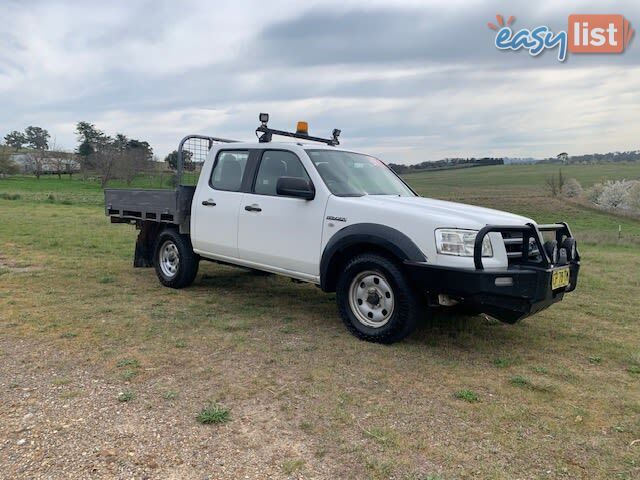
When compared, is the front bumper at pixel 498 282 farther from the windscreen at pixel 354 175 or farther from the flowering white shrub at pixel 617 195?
the flowering white shrub at pixel 617 195

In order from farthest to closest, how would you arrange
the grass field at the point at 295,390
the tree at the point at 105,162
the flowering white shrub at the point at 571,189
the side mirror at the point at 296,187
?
1. the tree at the point at 105,162
2. the flowering white shrub at the point at 571,189
3. the side mirror at the point at 296,187
4. the grass field at the point at 295,390

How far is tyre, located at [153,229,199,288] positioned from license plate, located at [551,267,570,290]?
4475 millimetres

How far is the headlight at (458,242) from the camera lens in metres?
4.19

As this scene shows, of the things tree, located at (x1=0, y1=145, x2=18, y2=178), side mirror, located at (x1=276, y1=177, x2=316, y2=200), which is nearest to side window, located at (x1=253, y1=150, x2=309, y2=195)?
side mirror, located at (x1=276, y1=177, x2=316, y2=200)

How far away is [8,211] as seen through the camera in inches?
715

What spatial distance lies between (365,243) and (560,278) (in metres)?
1.74

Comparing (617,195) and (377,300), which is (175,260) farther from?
(617,195)

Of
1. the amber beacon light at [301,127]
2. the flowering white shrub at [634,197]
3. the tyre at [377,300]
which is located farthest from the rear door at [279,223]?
the flowering white shrub at [634,197]

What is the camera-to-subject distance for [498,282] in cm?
407

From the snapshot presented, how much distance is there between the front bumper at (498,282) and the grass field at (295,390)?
523mm

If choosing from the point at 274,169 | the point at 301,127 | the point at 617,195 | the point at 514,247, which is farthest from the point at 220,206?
the point at 617,195

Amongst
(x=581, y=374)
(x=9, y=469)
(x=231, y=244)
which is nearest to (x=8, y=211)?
(x=231, y=244)

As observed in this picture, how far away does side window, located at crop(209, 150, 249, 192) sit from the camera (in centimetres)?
607

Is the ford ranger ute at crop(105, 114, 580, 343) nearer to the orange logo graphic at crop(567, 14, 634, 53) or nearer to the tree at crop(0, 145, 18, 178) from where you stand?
the orange logo graphic at crop(567, 14, 634, 53)
